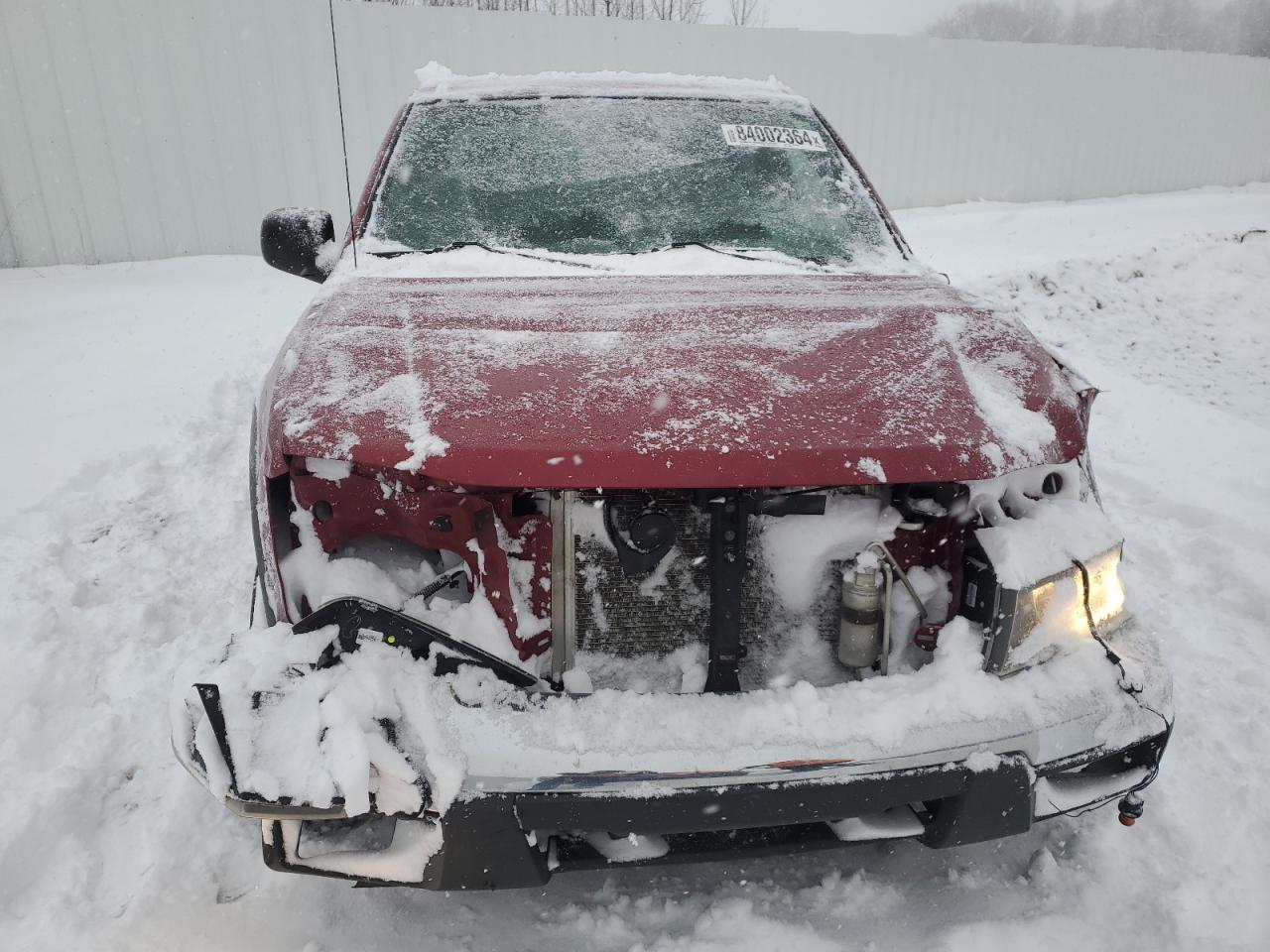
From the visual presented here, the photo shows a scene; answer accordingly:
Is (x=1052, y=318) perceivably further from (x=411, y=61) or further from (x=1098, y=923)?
(x=411, y=61)

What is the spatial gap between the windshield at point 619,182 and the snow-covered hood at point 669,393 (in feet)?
2.18

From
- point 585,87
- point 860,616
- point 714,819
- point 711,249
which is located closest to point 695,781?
point 714,819

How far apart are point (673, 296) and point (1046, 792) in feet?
4.73

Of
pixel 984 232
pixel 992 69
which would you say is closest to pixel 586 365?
pixel 984 232

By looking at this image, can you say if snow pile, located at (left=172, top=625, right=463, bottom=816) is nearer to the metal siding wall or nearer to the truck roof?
the truck roof

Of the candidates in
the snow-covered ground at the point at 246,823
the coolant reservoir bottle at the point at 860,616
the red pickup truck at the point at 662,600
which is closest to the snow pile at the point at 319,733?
the red pickup truck at the point at 662,600

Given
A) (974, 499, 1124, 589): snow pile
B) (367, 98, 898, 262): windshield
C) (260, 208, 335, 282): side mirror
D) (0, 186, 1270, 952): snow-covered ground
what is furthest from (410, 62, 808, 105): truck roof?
(974, 499, 1124, 589): snow pile

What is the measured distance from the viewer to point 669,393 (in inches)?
65.1

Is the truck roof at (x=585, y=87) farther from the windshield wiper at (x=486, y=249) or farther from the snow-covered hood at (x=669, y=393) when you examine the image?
the snow-covered hood at (x=669, y=393)

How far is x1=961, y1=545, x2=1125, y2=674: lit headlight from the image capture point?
1.72 m

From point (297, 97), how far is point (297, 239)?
7410 millimetres

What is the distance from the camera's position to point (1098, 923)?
190 cm

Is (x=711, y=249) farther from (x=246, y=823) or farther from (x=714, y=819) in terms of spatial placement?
(x=246, y=823)

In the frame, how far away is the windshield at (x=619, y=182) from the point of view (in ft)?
9.16
